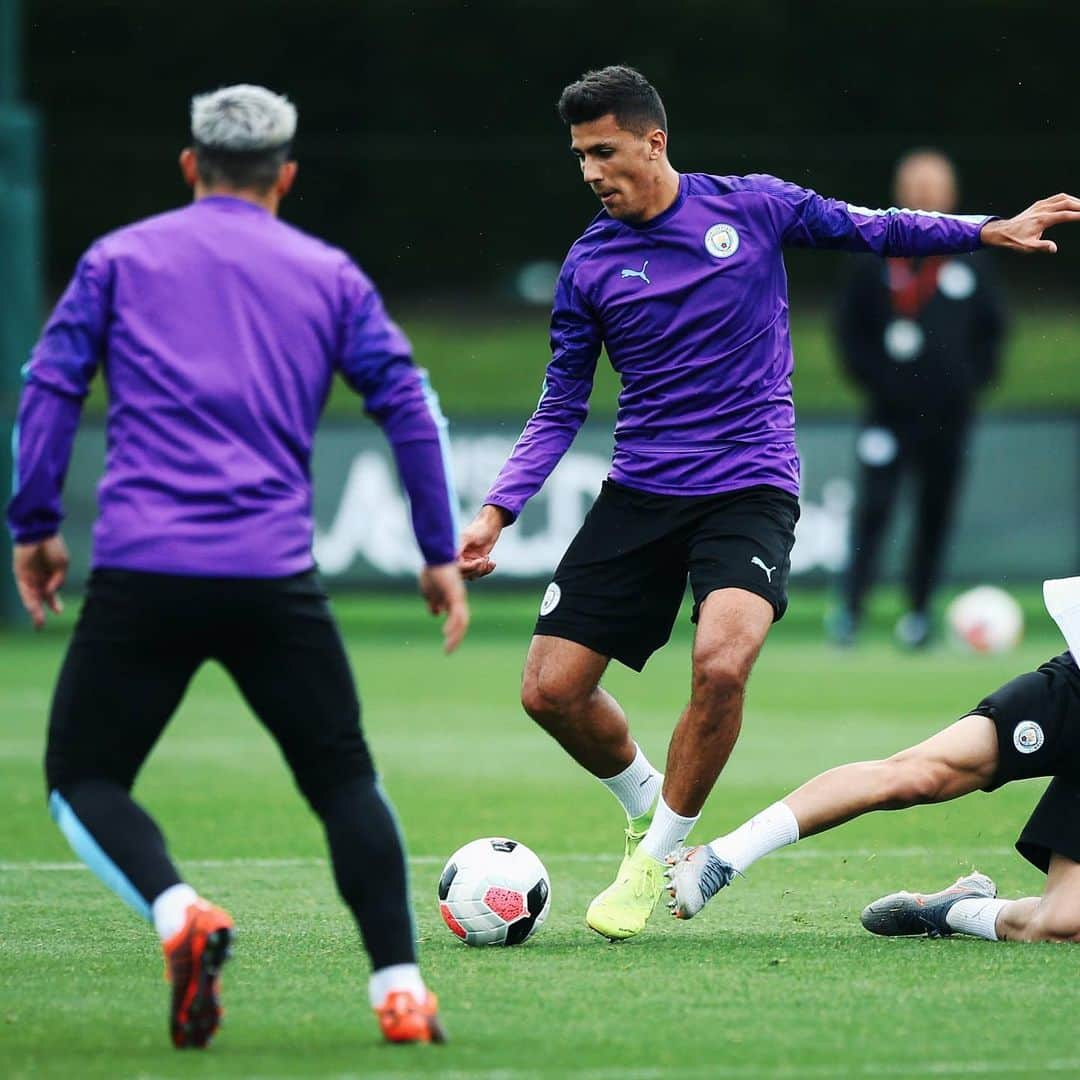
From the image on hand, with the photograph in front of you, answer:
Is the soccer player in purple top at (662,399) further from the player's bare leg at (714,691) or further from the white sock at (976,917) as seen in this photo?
the white sock at (976,917)

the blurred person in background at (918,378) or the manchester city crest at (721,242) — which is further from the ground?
→ the manchester city crest at (721,242)

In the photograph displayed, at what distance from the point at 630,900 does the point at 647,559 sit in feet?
3.35

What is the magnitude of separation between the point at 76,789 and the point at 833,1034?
1717mm

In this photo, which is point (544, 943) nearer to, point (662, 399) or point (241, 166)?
point (662, 399)

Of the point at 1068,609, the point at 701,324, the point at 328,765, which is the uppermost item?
the point at 701,324

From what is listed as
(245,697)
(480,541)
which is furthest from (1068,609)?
(245,697)

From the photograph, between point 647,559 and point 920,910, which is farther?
point 647,559

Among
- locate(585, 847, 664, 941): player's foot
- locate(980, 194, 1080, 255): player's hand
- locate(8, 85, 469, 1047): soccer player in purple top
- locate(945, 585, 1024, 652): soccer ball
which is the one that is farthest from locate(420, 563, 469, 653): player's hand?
locate(945, 585, 1024, 652): soccer ball

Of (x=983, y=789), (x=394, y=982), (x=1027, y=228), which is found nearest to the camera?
(x=394, y=982)

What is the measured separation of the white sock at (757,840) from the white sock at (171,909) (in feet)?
6.17

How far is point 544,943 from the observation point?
251 inches

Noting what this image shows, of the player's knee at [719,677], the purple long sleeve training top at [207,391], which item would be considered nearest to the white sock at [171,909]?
the purple long sleeve training top at [207,391]

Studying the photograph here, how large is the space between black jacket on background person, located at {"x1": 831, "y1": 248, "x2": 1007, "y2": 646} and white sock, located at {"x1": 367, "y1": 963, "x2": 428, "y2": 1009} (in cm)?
1100

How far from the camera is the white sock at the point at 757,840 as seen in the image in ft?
20.5
